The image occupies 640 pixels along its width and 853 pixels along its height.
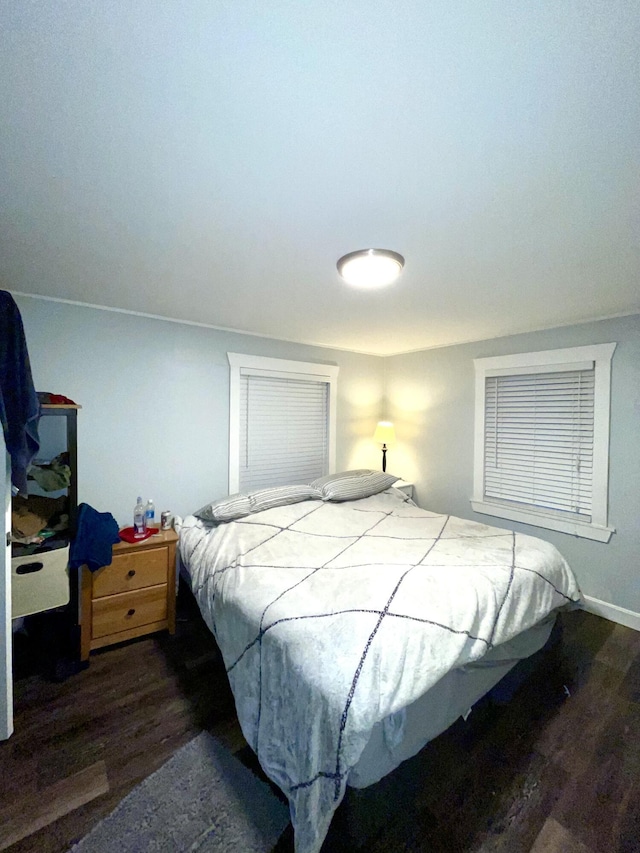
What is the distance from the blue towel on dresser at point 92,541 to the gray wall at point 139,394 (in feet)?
1.30

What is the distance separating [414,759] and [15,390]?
8.24 feet

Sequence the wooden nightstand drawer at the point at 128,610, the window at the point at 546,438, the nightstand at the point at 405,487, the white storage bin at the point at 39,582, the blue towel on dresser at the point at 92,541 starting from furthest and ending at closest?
the nightstand at the point at 405,487 → the window at the point at 546,438 → the wooden nightstand drawer at the point at 128,610 → the blue towel on dresser at the point at 92,541 → the white storage bin at the point at 39,582

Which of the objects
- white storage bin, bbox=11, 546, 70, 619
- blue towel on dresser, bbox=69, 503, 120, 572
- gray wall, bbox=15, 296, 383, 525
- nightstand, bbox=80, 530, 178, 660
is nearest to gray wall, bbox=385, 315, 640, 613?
gray wall, bbox=15, 296, 383, 525

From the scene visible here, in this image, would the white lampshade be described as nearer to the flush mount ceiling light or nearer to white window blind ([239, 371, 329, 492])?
white window blind ([239, 371, 329, 492])

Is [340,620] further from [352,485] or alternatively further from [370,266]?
[352,485]

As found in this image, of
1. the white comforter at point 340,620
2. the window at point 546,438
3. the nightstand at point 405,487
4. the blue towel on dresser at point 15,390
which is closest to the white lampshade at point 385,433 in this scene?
the nightstand at point 405,487

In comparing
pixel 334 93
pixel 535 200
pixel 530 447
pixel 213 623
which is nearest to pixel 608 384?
pixel 530 447

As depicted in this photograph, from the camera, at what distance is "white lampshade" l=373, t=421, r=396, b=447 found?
12.7 ft

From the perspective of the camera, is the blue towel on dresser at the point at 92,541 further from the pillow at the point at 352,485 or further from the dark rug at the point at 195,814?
the pillow at the point at 352,485

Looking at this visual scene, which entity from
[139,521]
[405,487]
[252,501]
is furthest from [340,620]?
[405,487]

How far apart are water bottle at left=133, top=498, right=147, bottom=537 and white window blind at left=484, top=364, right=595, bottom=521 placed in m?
3.07

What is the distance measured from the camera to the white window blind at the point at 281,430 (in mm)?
3221

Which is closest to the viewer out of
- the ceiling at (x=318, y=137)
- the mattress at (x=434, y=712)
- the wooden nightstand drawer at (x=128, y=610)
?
the ceiling at (x=318, y=137)

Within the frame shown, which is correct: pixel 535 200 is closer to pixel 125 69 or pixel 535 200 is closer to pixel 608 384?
pixel 125 69
